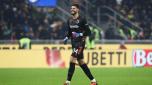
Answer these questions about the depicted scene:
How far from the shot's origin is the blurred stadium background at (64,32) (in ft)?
90.1

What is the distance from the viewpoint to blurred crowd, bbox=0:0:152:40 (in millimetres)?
32812

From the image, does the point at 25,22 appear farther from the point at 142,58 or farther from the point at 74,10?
the point at 74,10

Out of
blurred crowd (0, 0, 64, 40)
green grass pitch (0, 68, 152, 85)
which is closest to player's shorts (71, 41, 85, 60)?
green grass pitch (0, 68, 152, 85)

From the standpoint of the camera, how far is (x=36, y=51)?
89.8 feet

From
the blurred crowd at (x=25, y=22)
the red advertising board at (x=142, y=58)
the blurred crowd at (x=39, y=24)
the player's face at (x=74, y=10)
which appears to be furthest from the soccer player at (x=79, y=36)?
the blurred crowd at (x=25, y=22)

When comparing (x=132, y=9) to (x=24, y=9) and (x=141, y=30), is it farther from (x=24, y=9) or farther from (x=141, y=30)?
(x=24, y=9)

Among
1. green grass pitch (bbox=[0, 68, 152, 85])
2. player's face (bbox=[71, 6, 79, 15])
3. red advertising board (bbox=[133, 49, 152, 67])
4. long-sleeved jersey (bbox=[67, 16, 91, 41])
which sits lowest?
red advertising board (bbox=[133, 49, 152, 67])

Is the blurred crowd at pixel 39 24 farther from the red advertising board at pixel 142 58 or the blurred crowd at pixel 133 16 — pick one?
the red advertising board at pixel 142 58

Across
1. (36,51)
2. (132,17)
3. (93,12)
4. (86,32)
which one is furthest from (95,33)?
(86,32)

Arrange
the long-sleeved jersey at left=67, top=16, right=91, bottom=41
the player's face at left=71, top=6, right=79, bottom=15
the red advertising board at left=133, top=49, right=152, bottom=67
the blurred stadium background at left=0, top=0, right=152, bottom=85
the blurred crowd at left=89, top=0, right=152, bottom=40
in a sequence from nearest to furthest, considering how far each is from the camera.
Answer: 1. the player's face at left=71, top=6, right=79, bottom=15
2. the long-sleeved jersey at left=67, top=16, right=91, bottom=41
3. the blurred stadium background at left=0, top=0, right=152, bottom=85
4. the red advertising board at left=133, top=49, right=152, bottom=67
5. the blurred crowd at left=89, top=0, right=152, bottom=40

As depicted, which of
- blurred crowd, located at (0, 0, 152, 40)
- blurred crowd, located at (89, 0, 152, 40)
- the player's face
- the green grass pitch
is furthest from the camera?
blurred crowd, located at (89, 0, 152, 40)

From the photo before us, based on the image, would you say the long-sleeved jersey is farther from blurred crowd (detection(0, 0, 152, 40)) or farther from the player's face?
blurred crowd (detection(0, 0, 152, 40))

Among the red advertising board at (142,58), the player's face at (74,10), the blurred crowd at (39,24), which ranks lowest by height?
the red advertising board at (142,58)

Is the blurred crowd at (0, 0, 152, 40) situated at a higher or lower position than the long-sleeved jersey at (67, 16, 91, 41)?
lower
